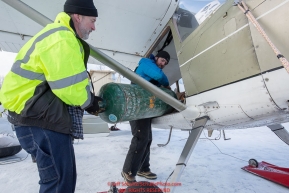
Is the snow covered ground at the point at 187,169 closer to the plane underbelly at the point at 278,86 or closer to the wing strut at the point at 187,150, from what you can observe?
the wing strut at the point at 187,150

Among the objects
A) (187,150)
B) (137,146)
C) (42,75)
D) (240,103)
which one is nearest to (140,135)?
(137,146)

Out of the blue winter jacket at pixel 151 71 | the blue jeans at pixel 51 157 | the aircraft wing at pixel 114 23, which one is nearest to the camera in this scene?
the blue jeans at pixel 51 157

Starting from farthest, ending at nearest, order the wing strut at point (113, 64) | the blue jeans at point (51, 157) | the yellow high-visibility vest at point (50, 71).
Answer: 1. the wing strut at point (113, 64)
2. the blue jeans at point (51, 157)
3. the yellow high-visibility vest at point (50, 71)

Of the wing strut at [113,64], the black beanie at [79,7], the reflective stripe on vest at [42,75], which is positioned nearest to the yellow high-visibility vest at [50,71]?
the reflective stripe on vest at [42,75]

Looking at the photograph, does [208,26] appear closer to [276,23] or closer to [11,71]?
[276,23]

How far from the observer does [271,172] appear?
2.21m

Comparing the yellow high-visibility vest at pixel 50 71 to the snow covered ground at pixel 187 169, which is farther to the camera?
the snow covered ground at pixel 187 169

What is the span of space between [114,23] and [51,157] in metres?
1.98

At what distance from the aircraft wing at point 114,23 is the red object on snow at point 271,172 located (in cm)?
239

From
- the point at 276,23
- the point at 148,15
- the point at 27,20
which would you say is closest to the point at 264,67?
the point at 276,23

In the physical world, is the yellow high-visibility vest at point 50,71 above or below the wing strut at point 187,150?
above

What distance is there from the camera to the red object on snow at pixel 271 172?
2047mm

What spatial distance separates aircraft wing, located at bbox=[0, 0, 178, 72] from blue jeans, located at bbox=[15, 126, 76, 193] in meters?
1.61

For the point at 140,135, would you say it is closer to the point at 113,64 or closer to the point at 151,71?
the point at 151,71
